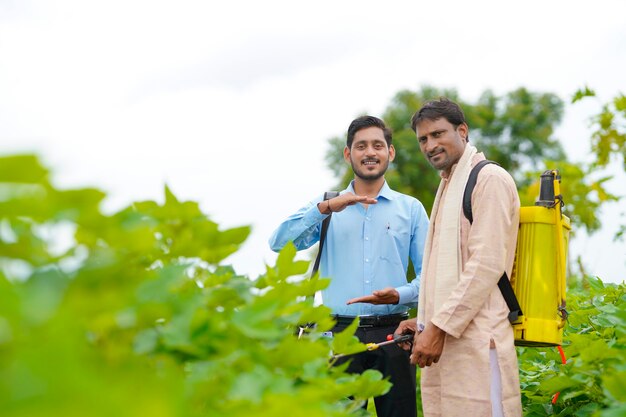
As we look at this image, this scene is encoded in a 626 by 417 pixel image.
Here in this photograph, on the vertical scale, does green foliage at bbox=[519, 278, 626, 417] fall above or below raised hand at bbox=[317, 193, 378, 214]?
below

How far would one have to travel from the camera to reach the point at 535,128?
144ft

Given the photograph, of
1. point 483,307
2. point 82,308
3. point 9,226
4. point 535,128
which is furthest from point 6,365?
point 535,128

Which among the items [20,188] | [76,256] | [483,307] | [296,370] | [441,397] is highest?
[20,188]

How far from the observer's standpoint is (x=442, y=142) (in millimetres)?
3844

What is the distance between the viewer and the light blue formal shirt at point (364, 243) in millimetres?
4352

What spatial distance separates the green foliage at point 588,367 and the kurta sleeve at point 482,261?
16.0 inches

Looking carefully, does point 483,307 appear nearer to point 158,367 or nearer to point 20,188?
point 158,367

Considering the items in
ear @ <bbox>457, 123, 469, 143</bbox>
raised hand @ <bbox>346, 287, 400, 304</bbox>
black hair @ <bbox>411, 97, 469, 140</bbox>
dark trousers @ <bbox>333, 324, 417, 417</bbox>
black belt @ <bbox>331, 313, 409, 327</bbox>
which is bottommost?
dark trousers @ <bbox>333, 324, 417, 417</bbox>

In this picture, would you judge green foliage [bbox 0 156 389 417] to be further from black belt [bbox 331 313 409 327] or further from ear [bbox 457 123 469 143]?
black belt [bbox 331 313 409 327]

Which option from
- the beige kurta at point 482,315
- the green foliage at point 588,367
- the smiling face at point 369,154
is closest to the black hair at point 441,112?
the beige kurta at point 482,315

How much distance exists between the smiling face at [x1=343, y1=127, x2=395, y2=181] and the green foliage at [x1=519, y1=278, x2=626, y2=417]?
52.7 inches

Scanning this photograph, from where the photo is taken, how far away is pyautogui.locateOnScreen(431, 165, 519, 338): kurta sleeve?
336 centimetres

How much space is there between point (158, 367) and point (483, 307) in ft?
8.05

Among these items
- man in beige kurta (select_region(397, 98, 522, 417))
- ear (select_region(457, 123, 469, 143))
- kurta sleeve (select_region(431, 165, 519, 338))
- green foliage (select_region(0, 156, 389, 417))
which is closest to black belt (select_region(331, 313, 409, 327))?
man in beige kurta (select_region(397, 98, 522, 417))
